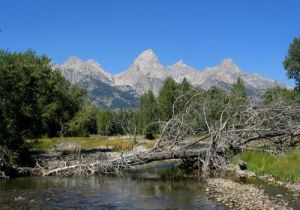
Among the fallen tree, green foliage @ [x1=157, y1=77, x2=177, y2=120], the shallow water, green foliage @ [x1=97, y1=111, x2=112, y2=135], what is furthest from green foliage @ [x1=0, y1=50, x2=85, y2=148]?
green foliage @ [x1=97, y1=111, x2=112, y2=135]

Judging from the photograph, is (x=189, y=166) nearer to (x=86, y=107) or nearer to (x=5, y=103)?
(x=5, y=103)

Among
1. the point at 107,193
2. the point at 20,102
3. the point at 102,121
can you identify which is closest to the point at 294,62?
the point at 102,121

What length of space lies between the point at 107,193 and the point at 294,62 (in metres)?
117

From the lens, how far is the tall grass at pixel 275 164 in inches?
962

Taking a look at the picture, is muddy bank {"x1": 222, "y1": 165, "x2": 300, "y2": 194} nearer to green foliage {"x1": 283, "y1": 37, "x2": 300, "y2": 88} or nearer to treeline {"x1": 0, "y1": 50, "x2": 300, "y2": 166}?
treeline {"x1": 0, "y1": 50, "x2": 300, "y2": 166}

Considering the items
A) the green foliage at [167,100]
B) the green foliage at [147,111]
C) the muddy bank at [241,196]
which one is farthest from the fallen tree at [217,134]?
Result: the green foliage at [147,111]

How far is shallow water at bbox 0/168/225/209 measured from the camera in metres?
20.2

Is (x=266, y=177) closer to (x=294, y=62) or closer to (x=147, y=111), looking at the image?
(x=147, y=111)

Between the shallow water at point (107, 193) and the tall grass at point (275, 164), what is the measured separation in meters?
3.99

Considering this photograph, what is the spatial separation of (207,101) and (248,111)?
9.35 feet

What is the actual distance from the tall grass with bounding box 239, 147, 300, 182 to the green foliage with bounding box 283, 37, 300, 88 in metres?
105

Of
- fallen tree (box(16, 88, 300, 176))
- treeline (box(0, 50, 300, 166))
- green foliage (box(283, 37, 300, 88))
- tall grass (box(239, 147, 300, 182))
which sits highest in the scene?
green foliage (box(283, 37, 300, 88))

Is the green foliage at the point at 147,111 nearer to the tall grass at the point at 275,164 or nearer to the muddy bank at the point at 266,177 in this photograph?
the tall grass at the point at 275,164

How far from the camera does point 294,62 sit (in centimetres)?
13088
